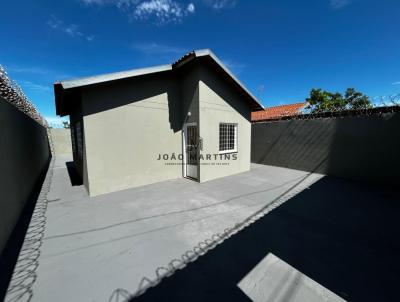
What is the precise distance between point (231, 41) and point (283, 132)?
576cm

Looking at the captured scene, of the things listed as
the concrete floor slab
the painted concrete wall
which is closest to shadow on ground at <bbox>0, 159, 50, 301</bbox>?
the concrete floor slab

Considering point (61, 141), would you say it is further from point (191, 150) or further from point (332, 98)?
point (332, 98)

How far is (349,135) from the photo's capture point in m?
7.76

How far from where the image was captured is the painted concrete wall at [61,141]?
60.8ft

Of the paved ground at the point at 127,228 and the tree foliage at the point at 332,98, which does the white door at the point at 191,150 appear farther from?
the tree foliage at the point at 332,98

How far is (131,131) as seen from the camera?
249 inches

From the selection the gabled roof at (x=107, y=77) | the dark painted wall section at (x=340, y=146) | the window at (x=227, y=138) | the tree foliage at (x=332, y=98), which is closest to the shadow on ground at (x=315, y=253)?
the dark painted wall section at (x=340, y=146)

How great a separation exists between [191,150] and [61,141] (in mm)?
18576

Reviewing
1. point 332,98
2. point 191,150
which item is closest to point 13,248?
point 191,150

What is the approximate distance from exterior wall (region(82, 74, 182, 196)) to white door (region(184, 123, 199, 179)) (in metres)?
0.33

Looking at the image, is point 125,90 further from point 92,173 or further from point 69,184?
point 69,184

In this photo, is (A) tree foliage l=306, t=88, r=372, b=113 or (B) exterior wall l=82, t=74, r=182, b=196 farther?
(A) tree foliage l=306, t=88, r=372, b=113

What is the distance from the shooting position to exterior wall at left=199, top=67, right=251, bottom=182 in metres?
7.04

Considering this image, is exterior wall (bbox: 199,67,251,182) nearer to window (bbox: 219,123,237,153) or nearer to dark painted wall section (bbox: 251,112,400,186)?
window (bbox: 219,123,237,153)
